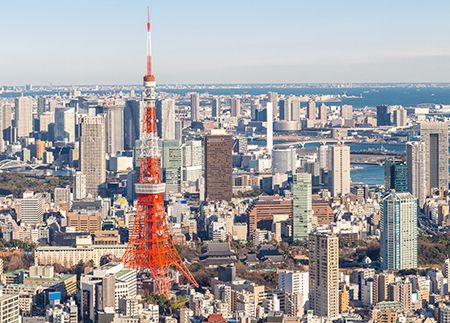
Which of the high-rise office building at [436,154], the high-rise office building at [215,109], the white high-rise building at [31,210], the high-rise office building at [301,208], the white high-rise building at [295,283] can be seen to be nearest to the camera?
the white high-rise building at [295,283]

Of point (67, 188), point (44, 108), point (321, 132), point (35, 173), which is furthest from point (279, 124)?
point (67, 188)

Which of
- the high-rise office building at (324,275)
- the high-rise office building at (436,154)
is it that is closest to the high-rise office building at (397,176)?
the high-rise office building at (436,154)

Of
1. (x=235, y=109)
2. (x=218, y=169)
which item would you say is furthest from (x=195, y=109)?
(x=218, y=169)

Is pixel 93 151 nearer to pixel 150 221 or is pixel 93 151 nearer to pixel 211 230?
pixel 211 230

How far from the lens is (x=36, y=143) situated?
1332 inches

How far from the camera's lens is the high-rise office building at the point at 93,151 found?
25312 mm

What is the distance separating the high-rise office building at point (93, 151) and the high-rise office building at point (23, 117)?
442 inches

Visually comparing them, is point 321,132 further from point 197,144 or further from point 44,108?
point 197,144

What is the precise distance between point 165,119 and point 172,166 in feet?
31.6

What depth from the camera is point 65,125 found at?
1387 inches

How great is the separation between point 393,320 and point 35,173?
61.1 ft

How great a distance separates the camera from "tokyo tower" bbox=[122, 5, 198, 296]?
577 inches

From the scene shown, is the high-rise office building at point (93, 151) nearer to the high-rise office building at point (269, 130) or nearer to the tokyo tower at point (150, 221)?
the high-rise office building at point (269, 130)

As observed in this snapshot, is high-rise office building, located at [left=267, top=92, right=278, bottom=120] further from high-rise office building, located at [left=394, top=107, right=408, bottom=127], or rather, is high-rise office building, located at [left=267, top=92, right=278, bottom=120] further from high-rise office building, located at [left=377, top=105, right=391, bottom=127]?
high-rise office building, located at [left=394, top=107, right=408, bottom=127]
